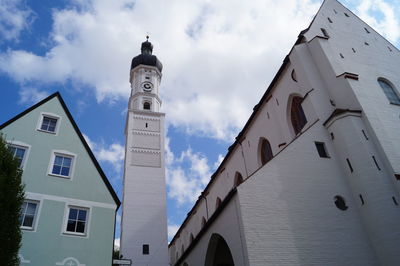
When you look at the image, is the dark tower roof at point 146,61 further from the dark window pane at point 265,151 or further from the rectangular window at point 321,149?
the rectangular window at point 321,149

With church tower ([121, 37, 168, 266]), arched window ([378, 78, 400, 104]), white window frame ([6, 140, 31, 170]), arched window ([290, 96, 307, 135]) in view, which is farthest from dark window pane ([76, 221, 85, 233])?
arched window ([378, 78, 400, 104])

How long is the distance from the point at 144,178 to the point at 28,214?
15.2 m

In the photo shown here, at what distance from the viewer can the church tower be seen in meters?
23.7

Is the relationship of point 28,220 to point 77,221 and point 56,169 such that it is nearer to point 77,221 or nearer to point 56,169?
point 77,221

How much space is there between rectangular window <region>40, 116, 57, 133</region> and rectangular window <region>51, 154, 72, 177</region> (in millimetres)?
1484

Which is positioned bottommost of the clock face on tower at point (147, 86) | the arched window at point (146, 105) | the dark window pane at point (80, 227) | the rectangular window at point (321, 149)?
the dark window pane at point (80, 227)

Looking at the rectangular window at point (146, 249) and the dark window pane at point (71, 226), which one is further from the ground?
the rectangular window at point (146, 249)

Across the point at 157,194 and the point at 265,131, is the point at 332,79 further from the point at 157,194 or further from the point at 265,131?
the point at 157,194

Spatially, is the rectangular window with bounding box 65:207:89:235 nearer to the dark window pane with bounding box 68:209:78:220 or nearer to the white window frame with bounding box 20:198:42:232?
the dark window pane with bounding box 68:209:78:220

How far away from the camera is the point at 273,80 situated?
18.9m

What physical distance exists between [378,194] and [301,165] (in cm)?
312

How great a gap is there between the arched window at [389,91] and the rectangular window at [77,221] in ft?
54.7

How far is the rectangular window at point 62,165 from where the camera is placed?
1367 cm

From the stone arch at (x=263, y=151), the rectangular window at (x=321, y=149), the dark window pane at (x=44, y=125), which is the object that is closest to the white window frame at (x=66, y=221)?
the dark window pane at (x=44, y=125)
